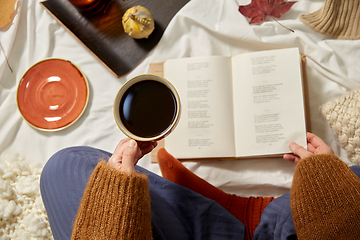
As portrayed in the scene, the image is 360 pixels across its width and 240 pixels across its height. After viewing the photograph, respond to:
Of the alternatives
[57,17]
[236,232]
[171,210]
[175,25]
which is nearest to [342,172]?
[236,232]

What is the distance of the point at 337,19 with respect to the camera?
2.54ft

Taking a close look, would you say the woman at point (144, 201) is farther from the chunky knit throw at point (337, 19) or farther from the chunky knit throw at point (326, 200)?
the chunky knit throw at point (337, 19)

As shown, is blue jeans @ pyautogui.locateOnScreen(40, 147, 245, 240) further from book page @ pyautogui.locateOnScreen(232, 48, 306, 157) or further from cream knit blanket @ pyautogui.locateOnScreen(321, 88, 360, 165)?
cream knit blanket @ pyautogui.locateOnScreen(321, 88, 360, 165)

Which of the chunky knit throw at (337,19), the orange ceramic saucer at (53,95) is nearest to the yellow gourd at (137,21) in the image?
the orange ceramic saucer at (53,95)

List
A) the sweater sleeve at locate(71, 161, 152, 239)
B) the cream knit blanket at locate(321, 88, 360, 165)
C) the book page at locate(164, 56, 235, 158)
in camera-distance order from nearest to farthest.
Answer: the sweater sleeve at locate(71, 161, 152, 239)
the cream knit blanket at locate(321, 88, 360, 165)
the book page at locate(164, 56, 235, 158)

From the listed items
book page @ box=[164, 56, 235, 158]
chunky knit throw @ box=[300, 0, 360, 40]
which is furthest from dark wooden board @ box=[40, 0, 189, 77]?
chunky knit throw @ box=[300, 0, 360, 40]

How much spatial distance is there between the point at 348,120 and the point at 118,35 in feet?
2.20

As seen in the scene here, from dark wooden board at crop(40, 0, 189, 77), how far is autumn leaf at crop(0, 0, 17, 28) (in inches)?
8.0

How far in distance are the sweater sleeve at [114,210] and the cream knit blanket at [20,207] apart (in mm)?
308

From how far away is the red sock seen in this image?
2.48 feet

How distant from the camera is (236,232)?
659mm

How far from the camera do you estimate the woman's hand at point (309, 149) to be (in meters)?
0.65

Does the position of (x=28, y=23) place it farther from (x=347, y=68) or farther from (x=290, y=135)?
(x=347, y=68)

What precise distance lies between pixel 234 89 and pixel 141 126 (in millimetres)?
350
